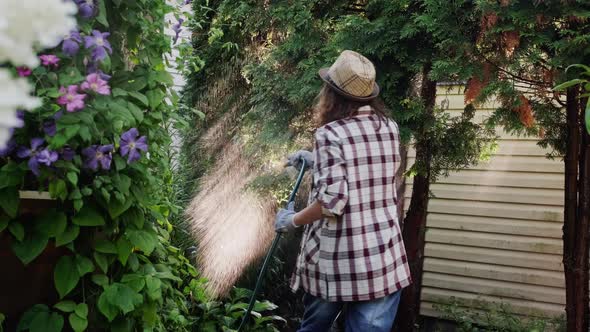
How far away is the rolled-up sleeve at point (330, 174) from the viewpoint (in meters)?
2.35

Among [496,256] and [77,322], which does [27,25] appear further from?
[496,256]

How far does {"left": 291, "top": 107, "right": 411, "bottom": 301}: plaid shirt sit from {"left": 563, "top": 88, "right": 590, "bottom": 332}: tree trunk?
1.57 metres

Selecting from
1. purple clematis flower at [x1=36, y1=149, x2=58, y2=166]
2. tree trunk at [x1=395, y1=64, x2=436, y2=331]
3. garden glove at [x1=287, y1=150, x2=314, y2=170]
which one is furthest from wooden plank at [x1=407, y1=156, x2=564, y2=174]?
purple clematis flower at [x1=36, y1=149, x2=58, y2=166]

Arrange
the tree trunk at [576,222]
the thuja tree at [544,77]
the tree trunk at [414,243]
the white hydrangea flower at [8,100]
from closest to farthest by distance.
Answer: the white hydrangea flower at [8,100] → the thuja tree at [544,77] → the tree trunk at [576,222] → the tree trunk at [414,243]

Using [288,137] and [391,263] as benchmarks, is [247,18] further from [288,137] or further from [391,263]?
[391,263]

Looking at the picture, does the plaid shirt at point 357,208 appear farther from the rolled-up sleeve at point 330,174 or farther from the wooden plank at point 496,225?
the wooden plank at point 496,225

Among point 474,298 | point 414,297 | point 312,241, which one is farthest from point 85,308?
point 474,298

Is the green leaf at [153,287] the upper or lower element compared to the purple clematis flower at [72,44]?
lower

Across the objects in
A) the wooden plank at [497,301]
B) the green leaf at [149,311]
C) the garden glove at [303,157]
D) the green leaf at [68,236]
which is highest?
the garden glove at [303,157]

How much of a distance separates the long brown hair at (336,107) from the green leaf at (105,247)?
3.19 feet

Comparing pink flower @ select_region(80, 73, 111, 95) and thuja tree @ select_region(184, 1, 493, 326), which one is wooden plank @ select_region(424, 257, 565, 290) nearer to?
thuja tree @ select_region(184, 1, 493, 326)

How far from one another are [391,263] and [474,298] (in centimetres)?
309

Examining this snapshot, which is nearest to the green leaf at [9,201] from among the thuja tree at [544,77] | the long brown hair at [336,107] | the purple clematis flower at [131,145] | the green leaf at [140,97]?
the purple clematis flower at [131,145]

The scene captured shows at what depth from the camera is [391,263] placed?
2465mm
